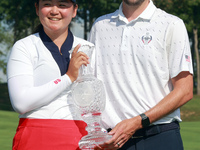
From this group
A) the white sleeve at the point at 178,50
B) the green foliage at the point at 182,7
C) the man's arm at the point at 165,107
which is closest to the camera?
the man's arm at the point at 165,107

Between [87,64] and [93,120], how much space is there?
55 centimetres

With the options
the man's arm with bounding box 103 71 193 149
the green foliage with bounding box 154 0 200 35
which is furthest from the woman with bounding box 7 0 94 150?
the green foliage with bounding box 154 0 200 35

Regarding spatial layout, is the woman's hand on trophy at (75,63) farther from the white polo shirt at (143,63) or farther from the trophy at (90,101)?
the white polo shirt at (143,63)

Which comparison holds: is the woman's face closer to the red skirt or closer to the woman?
the woman

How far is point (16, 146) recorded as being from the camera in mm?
3514

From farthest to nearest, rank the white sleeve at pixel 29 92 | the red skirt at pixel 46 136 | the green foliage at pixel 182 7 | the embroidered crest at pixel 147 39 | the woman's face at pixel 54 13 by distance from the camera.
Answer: the green foliage at pixel 182 7 < the embroidered crest at pixel 147 39 < the woman's face at pixel 54 13 < the red skirt at pixel 46 136 < the white sleeve at pixel 29 92

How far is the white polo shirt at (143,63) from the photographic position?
12.7 ft

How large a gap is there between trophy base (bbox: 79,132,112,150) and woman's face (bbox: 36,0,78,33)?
1027mm

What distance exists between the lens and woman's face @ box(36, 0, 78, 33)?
11.7 feet

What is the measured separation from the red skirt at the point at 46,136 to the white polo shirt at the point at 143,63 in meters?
0.69

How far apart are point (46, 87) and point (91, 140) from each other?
609 millimetres

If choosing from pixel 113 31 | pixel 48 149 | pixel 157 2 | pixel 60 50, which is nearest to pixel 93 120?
pixel 48 149

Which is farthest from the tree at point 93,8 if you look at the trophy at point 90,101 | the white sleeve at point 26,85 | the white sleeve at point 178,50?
the white sleeve at point 26,85

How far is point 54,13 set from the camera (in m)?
3.57
